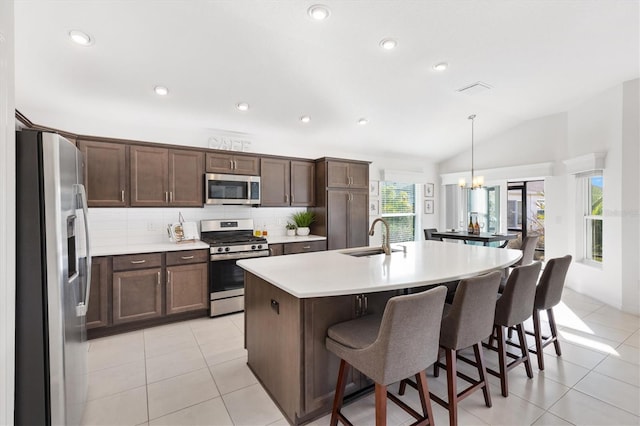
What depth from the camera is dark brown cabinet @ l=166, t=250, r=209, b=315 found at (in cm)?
343

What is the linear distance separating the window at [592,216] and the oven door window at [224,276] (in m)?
5.18

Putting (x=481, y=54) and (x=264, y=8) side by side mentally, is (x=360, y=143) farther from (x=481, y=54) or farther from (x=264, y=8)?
(x=264, y=8)

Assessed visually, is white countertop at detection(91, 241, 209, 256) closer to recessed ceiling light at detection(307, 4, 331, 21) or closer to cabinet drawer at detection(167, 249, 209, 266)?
cabinet drawer at detection(167, 249, 209, 266)

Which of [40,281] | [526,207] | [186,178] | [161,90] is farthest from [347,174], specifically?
[526,207]

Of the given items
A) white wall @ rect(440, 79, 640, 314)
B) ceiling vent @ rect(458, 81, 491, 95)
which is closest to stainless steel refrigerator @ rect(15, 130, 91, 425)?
ceiling vent @ rect(458, 81, 491, 95)

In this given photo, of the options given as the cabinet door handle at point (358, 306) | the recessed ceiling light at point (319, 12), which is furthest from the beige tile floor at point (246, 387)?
the recessed ceiling light at point (319, 12)

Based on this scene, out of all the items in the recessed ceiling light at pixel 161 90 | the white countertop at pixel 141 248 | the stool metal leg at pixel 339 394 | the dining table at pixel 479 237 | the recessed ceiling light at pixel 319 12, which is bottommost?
the stool metal leg at pixel 339 394

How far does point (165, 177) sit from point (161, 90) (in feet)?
3.39

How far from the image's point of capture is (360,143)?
17.8 ft

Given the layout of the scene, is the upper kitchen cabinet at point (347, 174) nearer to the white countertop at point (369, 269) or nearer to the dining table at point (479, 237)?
the dining table at point (479, 237)

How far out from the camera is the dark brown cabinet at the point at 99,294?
305 centimetres

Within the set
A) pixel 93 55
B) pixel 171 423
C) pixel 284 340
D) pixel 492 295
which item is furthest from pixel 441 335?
pixel 93 55

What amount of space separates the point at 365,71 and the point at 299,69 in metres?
0.74

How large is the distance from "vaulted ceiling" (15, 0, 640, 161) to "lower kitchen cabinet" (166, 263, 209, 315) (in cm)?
188
